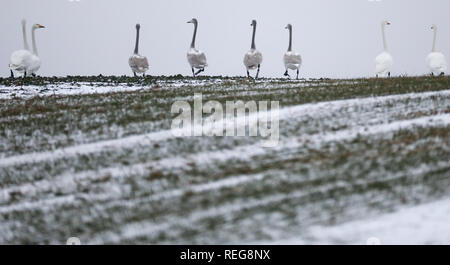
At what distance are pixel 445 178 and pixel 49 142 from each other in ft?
32.7

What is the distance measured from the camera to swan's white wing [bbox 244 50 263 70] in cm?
2858

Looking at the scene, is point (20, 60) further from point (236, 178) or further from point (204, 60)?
point (236, 178)

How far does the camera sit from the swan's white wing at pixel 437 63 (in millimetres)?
27359

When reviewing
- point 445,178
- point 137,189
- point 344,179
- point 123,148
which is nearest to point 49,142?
point 123,148

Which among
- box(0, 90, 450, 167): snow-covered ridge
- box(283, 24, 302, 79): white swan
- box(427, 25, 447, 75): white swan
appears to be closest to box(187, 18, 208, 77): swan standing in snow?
box(283, 24, 302, 79): white swan

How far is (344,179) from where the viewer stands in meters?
8.43

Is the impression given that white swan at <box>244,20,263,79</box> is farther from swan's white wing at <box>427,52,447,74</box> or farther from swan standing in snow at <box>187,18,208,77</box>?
swan's white wing at <box>427,52,447,74</box>

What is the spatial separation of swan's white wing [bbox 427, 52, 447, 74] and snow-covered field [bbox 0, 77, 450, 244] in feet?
43.1

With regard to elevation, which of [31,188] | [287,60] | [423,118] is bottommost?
[31,188]

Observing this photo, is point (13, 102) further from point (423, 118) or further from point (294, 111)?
point (423, 118)
